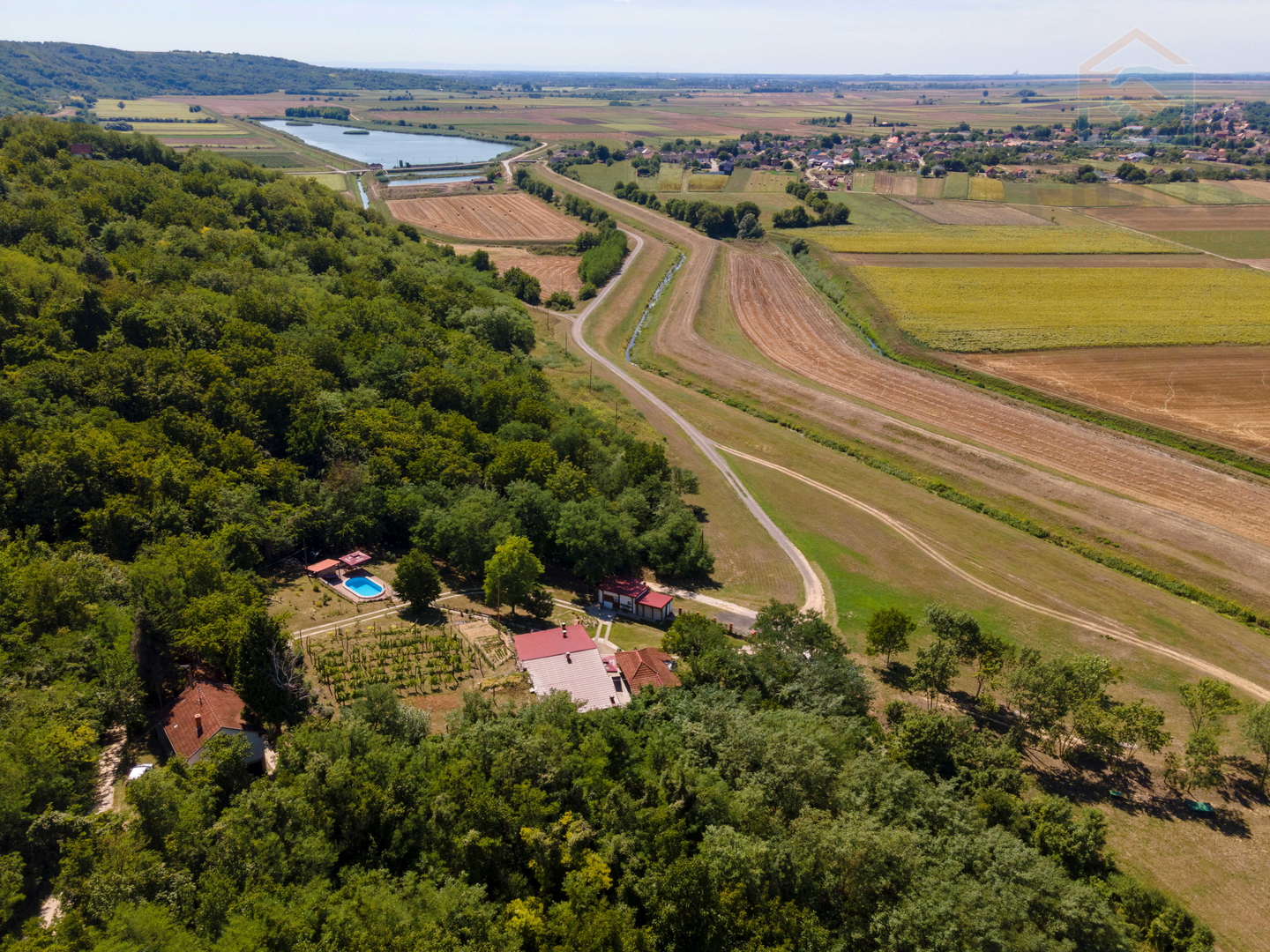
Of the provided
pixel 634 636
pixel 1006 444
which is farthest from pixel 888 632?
pixel 1006 444

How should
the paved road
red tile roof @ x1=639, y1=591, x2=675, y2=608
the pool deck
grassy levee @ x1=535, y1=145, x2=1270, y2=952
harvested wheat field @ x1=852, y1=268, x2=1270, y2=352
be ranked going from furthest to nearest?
harvested wheat field @ x1=852, y1=268, x2=1270, y2=352
the paved road
red tile roof @ x1=639, y1=591, x2=675, y2=608
the pool deck
grassy levee @ x1=535, y1=145, x2=1270, y2=952

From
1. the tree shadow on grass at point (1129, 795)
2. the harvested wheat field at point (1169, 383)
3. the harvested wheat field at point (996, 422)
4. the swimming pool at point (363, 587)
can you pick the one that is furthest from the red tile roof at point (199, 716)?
the harvested wheat field at point (1169, 383)

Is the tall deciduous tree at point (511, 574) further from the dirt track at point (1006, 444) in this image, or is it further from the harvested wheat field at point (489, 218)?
the harvested wheat field at point (489, 218)

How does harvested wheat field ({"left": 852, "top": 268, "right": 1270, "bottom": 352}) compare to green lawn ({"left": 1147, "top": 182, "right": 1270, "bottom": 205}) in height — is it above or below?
below

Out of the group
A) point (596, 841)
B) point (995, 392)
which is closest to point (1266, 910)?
point (596, 841)

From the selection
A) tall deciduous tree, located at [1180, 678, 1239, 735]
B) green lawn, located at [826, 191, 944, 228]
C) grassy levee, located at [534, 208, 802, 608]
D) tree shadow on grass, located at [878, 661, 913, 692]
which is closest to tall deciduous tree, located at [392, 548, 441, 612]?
grassy levee, located at [534, 208, 802, 608]

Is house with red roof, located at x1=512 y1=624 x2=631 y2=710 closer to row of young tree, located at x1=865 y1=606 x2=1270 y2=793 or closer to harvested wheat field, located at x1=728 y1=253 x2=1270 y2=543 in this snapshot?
row of young tree, located at x1=865 y1=606 x2=1270 y2=793

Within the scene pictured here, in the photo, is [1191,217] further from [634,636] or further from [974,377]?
[634,636]
